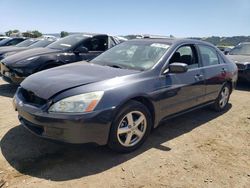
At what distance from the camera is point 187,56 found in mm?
5105

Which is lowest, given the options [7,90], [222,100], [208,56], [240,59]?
[7,90]

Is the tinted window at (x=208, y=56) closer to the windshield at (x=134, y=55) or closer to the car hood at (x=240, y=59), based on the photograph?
the windshield at (x=134, y=55)

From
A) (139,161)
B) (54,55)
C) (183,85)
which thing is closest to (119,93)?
(139,161)

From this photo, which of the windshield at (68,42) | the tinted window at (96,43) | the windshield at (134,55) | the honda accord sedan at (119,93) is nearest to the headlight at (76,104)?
the honda accord sedan at (119,93)

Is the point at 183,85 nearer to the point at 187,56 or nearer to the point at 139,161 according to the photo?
the point at 187,56

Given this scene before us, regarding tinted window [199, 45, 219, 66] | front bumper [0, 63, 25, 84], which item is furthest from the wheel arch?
front bumper [0, 63, 25, 84]

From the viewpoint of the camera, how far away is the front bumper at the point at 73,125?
3.34 m

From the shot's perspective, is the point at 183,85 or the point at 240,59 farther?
the point at 240,59

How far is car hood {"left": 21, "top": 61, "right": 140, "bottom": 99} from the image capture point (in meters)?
3.61

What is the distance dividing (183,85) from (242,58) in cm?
571

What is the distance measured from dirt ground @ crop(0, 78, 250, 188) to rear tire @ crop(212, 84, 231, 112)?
1074mm

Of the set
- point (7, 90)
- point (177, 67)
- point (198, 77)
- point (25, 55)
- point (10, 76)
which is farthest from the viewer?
point (7, 90)

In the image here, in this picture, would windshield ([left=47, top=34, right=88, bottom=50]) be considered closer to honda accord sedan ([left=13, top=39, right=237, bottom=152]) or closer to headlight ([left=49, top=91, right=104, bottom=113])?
honda accord sedan ([left=13, top=39, right=237, bottom=152])

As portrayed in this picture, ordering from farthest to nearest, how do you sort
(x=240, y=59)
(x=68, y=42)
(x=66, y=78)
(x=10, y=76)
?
1. (x=240, y=59)
2. (x=68, y=42)
3. (x=10, y=76)
4. (x=66, y=78)
